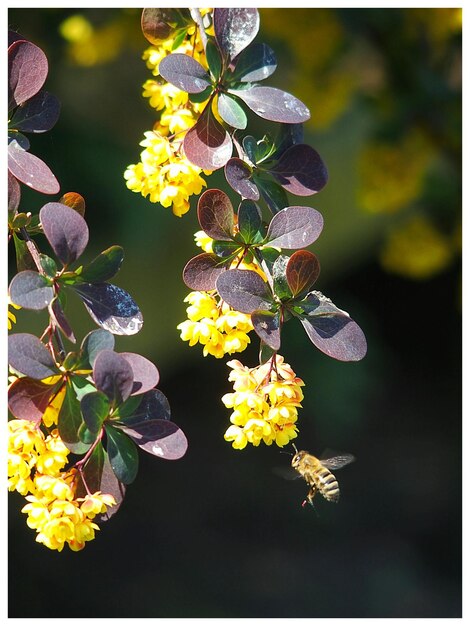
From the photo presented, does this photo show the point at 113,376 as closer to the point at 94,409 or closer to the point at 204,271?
the point at 94,409

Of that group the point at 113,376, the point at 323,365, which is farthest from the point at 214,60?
the point at 323,365

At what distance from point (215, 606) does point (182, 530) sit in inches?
14.7

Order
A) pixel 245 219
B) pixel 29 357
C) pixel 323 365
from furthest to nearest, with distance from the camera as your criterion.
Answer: pixel 323 365 → pixel 245 219 → pixel 29 357

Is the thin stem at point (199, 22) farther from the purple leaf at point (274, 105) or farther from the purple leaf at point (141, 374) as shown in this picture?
the purple leaf at point (141, 374)

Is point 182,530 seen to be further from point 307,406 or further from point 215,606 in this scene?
point 307,406

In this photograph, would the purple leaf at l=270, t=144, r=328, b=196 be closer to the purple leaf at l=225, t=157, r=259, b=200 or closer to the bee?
the purple leaf at l=225, t=157, r=259, b=200

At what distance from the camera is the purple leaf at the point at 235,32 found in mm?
858

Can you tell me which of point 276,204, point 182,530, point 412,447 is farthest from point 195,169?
point 412,447

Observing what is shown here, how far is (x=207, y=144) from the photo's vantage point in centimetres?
84

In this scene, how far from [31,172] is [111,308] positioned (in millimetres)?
168

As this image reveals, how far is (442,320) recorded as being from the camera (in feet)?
11.2

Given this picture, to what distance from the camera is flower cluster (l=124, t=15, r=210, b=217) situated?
2.81 ft

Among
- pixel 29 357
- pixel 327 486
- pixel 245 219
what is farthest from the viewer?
pixel 327 486

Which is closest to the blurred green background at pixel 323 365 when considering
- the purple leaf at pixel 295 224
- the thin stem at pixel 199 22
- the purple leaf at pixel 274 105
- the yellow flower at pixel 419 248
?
the yellow flower at pixel 419 248
